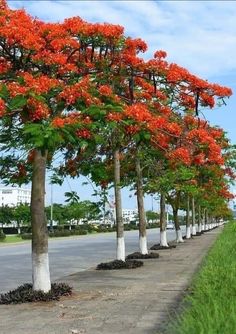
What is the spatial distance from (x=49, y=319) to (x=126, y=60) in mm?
6204

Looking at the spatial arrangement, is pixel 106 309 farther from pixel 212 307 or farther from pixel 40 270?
pixel 212 307

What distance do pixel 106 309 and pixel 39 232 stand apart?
2195 mm

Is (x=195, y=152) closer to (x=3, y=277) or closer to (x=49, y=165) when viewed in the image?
(x=49, y=165)

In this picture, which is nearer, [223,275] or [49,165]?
[223,275]

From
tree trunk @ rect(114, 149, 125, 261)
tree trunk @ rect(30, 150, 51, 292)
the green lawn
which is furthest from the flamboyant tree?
tree trunk @ rect(114, 149, 125, 261)

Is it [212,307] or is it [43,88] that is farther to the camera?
[43,88]

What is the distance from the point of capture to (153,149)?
1822 cm

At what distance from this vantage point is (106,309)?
10.3 meters

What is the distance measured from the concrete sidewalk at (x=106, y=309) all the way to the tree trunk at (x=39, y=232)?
22.7 inches

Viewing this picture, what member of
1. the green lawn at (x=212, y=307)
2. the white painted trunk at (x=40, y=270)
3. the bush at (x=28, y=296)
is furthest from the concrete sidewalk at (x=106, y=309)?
the green lawn at (x=212, y=307)

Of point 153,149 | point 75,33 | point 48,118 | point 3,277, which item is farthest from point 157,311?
point 3,277

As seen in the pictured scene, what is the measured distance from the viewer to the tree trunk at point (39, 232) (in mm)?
11484

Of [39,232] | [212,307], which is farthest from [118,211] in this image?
[212,307]

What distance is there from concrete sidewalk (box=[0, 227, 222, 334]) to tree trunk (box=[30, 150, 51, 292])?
58cm
